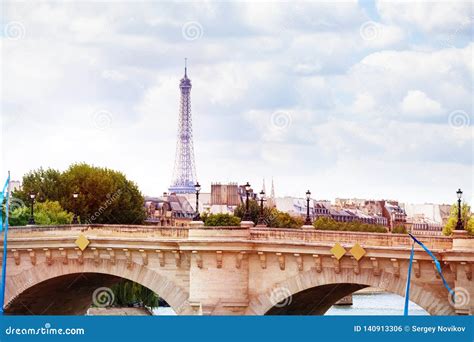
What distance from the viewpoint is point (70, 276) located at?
4322 centimetres

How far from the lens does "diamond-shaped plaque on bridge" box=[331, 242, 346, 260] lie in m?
35.6

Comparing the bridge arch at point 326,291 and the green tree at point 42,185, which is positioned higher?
the green tree at point 42,185

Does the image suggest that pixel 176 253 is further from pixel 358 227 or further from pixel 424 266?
pixel 358 227

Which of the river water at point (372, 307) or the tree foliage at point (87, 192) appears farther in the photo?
the river water at point (372, 307)

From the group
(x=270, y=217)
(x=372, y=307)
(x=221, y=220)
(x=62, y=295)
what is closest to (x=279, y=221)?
(x=221, y=220)

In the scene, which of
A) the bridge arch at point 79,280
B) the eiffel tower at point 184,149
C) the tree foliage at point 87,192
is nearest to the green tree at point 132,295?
the tree foliage at point 87,192

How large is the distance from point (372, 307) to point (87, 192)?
66.9 feet

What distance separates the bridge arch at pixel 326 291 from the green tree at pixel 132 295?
24362 mm

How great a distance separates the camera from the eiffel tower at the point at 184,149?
530ft

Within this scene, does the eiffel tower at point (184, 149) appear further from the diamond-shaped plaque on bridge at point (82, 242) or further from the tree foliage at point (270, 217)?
the diamond-shaped plaque on bridge at point (82, 242)

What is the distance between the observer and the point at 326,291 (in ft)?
132

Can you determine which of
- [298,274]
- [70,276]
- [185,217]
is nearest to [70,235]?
[70,276]

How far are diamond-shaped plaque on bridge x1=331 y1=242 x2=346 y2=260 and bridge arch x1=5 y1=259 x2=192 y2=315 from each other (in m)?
5.27
